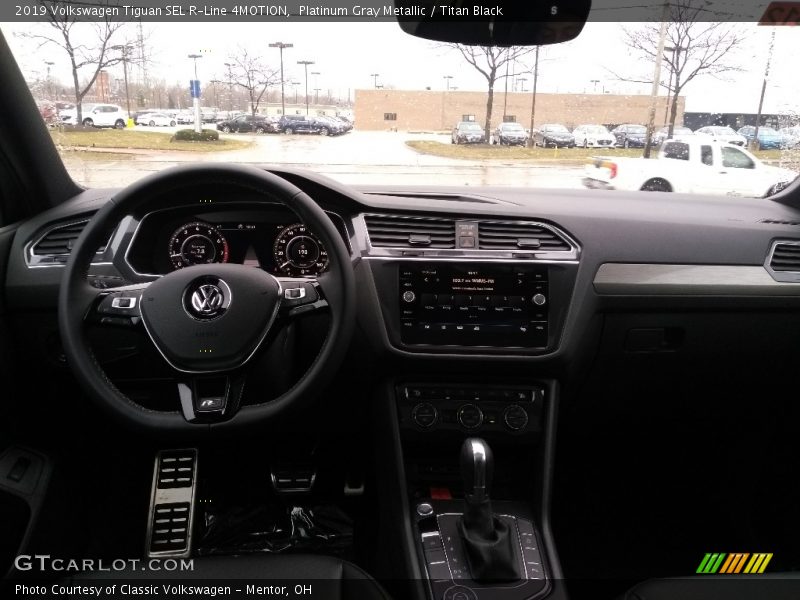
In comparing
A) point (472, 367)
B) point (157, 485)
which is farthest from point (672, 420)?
point (157, 485)

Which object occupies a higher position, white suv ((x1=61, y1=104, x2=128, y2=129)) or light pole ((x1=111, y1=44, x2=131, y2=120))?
light pole ((x1=111, y1=44, x2=131, y2=120))

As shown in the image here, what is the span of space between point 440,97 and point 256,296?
1.15 metres

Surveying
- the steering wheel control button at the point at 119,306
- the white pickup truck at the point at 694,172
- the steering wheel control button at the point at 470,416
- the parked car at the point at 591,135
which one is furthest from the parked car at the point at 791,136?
the steering wheel control button at the point at 119,306

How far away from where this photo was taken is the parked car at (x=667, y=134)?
8.27 feet

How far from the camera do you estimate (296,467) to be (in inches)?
107

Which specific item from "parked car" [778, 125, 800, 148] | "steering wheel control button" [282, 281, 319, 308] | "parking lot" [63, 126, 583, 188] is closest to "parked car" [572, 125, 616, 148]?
"parking lot" [63, 126, 583, 188]

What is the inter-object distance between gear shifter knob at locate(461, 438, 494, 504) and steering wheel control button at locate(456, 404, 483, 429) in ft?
0.84

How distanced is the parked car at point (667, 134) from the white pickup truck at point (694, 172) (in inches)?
0.9

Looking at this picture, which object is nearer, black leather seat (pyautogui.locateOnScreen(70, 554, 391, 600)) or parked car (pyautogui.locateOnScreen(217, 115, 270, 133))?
black leather seat (pyautogui.locateOnScreen(70, 554, 391, 600))

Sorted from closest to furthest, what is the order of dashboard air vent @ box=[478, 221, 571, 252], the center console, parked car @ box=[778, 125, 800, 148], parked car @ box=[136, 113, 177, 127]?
the center console → dashboard air vent @ box=[478, 221, 571, 252] → parked car @ box=[136, 113, 177, 127] → parked car @ box=[778, 125, 800, 148]

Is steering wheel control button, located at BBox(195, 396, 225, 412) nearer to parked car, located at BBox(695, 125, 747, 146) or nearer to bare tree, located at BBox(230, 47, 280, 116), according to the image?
bare tree, located at BBox(230, 47, 280, 116)

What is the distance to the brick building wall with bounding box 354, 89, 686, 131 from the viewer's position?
2430 millimetres

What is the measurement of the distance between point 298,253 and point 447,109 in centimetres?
81

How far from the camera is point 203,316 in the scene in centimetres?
177
